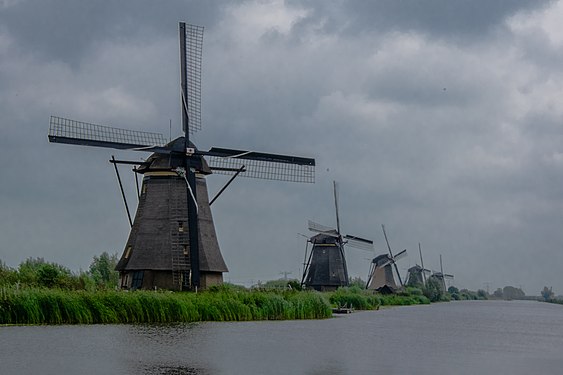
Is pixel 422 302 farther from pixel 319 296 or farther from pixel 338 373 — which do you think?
pixel 338 373

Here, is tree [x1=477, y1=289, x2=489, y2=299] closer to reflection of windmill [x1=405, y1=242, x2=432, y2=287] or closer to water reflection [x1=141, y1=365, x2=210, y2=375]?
reflection of windmill [x1=405, y1=242, x2=432, y2=287]

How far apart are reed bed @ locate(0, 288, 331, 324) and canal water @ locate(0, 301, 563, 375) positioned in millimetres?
882

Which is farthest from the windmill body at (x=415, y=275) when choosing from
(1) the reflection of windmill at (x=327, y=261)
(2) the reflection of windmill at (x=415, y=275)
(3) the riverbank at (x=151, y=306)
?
(3) the riverbank at (x=151, y=306)

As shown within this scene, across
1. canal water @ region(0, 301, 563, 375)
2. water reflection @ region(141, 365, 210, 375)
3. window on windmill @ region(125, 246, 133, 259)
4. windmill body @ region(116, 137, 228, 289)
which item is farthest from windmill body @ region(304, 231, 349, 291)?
water reflection @ region(141, 365, 210, 375)

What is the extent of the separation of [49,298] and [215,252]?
407 inches

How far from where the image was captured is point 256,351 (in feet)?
56.2

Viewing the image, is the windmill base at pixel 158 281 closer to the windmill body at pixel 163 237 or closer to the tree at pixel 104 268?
the windmill body at pixel 163 237

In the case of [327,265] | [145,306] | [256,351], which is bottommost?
[256,351]

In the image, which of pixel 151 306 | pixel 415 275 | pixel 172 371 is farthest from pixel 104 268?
pixel 415 275

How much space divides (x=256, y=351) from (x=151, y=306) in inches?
258

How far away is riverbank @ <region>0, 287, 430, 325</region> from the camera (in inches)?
807

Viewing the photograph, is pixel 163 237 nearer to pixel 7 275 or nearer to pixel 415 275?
pixel 7 275

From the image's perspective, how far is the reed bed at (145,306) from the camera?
67.3ft

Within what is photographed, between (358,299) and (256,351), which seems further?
(358,299)
